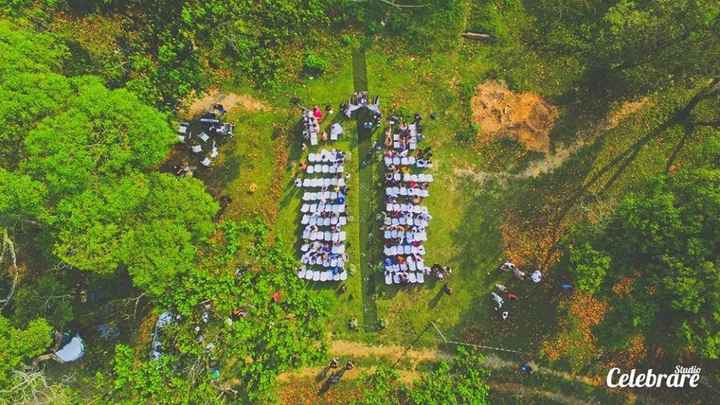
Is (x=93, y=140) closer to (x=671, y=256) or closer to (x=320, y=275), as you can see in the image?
(x=320, y=275)

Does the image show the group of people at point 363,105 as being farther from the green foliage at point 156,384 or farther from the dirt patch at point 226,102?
the green foliage at point 156,384

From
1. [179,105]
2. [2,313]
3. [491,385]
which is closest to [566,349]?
[491,385]

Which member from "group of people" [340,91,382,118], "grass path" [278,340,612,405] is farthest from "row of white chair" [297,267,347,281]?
"group of people" [340,91,382,118]

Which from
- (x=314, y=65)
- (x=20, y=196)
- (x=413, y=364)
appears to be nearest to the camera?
(x=20, y=196)

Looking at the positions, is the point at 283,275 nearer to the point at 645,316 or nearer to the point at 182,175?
the point at 182,175

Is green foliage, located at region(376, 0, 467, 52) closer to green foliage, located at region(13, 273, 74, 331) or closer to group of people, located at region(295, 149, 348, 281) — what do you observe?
group of people, located at region(295, 149, 348, 281)

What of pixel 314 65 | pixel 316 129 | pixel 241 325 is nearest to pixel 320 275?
pixel 241 325

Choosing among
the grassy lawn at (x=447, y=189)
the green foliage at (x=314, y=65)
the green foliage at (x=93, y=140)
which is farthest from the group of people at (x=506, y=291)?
the green foliage at (x=93, y=140)
